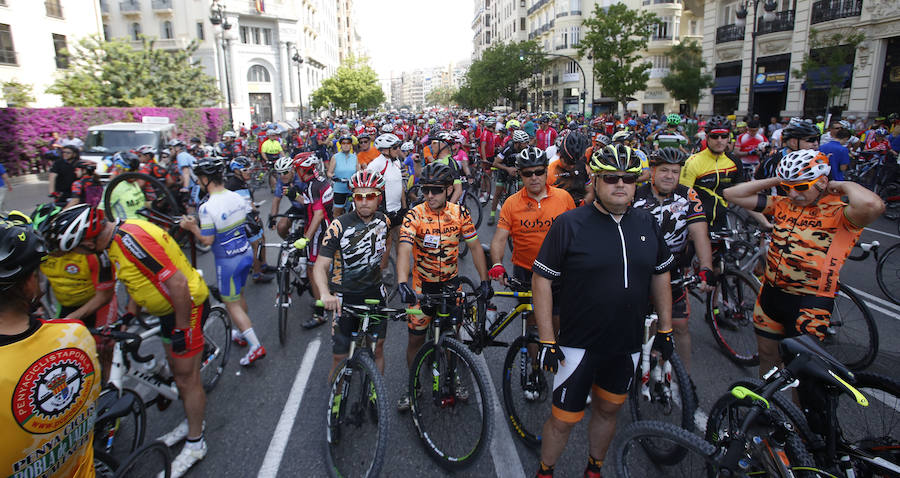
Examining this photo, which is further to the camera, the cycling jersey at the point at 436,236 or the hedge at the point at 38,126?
the hedge at the point at 38,126

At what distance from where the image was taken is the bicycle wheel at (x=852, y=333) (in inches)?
176

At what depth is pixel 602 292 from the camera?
2.82 metres

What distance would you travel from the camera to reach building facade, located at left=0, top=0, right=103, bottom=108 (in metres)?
26.0

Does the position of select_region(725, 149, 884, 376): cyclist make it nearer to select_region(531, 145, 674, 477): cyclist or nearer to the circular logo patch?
select_region(531, 145, 674, 477): cyclist

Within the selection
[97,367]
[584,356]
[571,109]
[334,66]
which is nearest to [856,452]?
[584,356]

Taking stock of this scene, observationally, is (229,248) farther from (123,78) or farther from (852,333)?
(123,78)

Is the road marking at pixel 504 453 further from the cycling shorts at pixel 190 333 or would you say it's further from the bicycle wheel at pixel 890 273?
the bicycle wheel at pixel 890 273

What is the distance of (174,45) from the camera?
5000cm

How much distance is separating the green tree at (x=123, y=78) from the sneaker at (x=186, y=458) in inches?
1177

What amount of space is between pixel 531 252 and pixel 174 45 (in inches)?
2259

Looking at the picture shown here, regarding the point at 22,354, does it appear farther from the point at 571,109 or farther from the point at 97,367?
the point at 571,109

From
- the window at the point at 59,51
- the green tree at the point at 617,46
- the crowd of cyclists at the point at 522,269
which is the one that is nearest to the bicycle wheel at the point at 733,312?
the crowd of cyclists at the point at 522,269

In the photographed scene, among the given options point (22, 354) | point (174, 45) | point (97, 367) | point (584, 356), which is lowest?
point (584, 356)

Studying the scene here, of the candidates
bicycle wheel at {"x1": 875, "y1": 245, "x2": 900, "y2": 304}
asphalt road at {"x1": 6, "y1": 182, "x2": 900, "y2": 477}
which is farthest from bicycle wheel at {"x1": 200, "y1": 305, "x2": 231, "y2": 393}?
bicycle wheel at {"x1": 875, "y1": 245, "x2": 900, "y2": 304}
